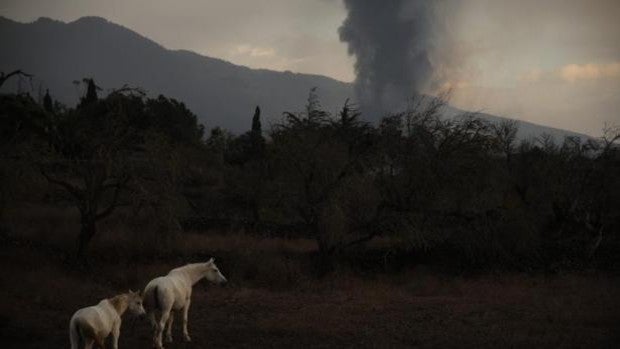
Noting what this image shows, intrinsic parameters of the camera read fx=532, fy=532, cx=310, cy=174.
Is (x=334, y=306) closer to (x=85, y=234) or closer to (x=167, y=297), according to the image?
(x=167, y=297)

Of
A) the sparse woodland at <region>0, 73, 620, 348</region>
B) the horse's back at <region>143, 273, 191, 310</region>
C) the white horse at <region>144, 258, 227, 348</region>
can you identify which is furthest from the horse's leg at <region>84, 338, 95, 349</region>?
the sparse woodland at <region>0, 73, 620, 348</region>

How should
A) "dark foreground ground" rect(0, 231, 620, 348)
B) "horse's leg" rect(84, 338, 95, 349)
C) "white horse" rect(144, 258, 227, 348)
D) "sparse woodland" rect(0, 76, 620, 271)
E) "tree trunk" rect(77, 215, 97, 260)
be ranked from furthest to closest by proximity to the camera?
"tree trunk" rect(77, 215, 97, 260), "sparse woodland" rect(0, 76, 620, 271), "dark foreground ground" rect(0, 231, 620, 348), "white horse" rect(144, 258, 227, 348), "horse's leg" rect(84, 338, 95, 349)

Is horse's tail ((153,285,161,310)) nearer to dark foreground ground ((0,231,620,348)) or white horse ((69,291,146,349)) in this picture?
white horse ((69,291,146,349))

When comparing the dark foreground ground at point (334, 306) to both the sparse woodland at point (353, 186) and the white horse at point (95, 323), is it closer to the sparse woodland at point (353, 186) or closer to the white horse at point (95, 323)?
the white horse at point (95, 323)

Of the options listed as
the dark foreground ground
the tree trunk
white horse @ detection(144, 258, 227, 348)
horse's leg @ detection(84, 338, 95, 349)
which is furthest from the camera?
the tree trunk

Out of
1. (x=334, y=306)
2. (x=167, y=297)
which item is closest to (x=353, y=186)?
(x=334, y=306)

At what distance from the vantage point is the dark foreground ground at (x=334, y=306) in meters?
12.0

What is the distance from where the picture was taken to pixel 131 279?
19.7 meters

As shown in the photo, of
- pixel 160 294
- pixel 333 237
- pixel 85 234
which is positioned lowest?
pixel 85 234

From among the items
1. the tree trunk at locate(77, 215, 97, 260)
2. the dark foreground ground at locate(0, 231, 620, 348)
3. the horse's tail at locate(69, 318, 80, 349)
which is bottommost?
the dark foreground ground at locate(0, 231, 620, 348)

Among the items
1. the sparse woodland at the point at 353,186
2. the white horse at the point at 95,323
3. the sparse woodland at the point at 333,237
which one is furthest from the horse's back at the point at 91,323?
the sparse woodland at the point at 353,186

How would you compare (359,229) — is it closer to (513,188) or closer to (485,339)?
(485,339)

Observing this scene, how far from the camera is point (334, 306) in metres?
16.4

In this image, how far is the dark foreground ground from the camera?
11992 mm
